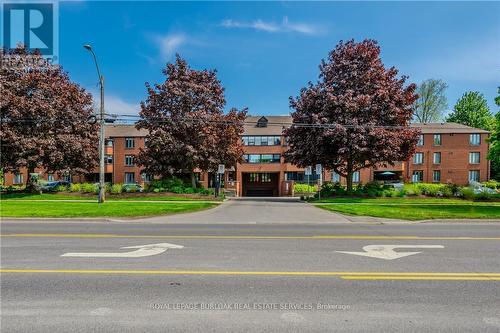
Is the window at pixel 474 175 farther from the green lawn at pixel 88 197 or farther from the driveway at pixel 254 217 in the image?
the driveway at pixel 254 217

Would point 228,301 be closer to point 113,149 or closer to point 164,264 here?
point 164,264

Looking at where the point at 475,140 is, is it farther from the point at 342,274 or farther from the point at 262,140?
the point at 342,274

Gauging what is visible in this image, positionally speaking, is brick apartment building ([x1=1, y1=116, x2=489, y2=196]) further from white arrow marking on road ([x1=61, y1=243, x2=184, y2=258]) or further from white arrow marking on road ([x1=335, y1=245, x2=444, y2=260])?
white arrow marking on road ([x1=61, y1=243, x2=184, y2=258])

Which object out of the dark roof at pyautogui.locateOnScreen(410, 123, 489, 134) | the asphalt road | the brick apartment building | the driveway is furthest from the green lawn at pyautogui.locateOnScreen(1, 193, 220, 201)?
the dark roof at pyautogui.locateOnScreen(410, 123, 489, 134)

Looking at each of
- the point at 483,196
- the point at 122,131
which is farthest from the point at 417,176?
the point at 122,131

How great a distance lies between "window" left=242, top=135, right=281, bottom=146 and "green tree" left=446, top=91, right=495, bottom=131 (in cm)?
4494

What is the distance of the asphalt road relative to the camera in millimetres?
3857

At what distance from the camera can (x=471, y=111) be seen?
234 ft

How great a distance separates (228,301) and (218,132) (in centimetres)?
2724

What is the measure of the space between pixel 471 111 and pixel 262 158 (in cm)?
4986

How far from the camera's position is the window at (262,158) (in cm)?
5044

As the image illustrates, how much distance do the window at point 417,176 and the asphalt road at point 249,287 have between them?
4561 centimetres

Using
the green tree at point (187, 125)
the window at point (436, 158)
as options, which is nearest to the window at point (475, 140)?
the window at point (436, 158)

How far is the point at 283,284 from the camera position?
5.21m
